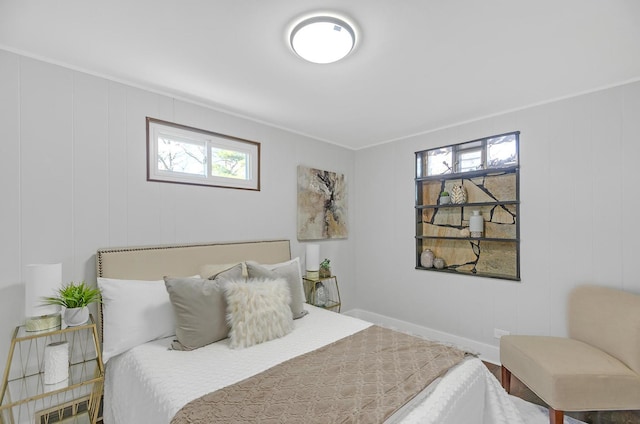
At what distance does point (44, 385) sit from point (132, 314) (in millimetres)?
538

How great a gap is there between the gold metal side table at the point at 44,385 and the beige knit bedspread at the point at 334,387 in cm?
101

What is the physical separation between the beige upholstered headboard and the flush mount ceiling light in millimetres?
1773

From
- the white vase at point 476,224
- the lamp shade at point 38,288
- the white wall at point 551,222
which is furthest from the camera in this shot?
the white vase at point 476,224

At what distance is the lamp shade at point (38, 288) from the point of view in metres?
1.69

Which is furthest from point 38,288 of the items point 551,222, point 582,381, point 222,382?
point 551,222

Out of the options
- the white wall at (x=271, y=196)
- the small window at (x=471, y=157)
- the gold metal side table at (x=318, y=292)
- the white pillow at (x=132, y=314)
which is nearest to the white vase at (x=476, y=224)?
the white wall at (x=271, y=196)

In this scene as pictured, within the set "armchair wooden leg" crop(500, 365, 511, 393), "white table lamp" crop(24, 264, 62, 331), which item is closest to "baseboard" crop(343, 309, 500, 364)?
"armchair wooden leg" crop(500, 365, 511, 393)

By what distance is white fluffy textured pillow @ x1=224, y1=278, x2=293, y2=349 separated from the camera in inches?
74.9

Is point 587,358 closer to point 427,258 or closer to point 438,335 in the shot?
point 438,335

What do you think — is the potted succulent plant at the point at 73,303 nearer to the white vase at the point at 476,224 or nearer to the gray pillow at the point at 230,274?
the gray pillow at the point at 230,274

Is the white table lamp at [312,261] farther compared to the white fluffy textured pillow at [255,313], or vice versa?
the white table lamp at [312,261]

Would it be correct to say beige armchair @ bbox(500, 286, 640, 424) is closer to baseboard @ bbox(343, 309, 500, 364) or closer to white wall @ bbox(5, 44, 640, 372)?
white wall @ bbox(5, 44, 640, 372)

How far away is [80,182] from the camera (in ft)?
6.85

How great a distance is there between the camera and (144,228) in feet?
7.75
